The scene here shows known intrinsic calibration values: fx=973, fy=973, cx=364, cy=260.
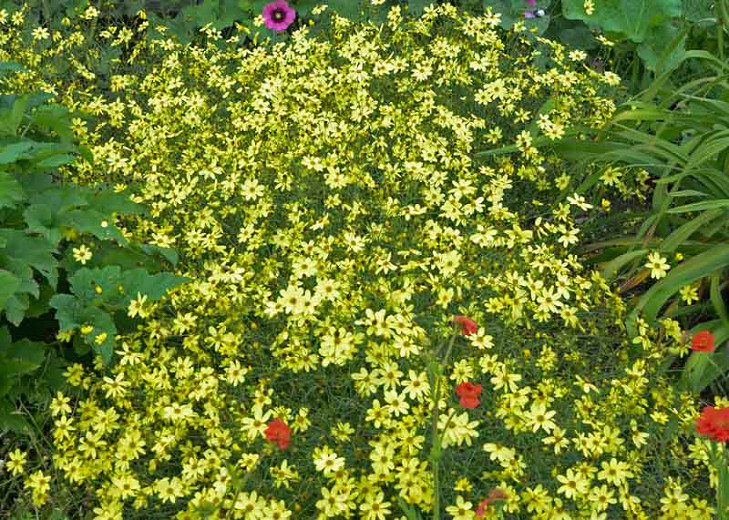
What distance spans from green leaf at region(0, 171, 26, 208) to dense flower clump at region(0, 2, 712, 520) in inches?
17.3

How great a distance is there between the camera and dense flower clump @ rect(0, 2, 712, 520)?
2.44 meters

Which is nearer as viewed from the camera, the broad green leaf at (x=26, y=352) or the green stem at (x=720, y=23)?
the broad green leaf at (x=26, y=352)

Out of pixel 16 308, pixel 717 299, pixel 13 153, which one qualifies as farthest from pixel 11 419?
pixel 717 299

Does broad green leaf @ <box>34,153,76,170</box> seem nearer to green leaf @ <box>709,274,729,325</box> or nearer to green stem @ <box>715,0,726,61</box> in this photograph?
green leaf @ <box>709,274,729,325</box>

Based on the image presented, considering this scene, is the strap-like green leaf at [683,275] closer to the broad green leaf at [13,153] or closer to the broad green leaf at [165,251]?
the broad green leaf at [165,251]

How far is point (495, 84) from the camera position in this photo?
3740mm

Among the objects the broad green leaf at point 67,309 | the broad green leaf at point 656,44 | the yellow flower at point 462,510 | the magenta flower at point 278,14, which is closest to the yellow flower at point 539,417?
the yellow flower at point 462,510

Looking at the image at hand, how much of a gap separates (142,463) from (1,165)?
3.59ft

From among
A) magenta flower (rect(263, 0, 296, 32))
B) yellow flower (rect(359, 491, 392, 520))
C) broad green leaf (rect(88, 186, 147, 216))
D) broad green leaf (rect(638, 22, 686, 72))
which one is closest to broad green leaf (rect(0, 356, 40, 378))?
broad green leaf (rect(88, 186, 147, 216))

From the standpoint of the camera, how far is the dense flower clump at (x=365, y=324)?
96.1 inches

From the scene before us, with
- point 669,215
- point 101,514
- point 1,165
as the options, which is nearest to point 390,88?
point 669,215

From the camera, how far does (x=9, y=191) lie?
118 inches

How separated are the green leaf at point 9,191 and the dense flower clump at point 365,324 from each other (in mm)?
440

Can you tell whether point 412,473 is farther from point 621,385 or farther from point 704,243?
point 704,243
